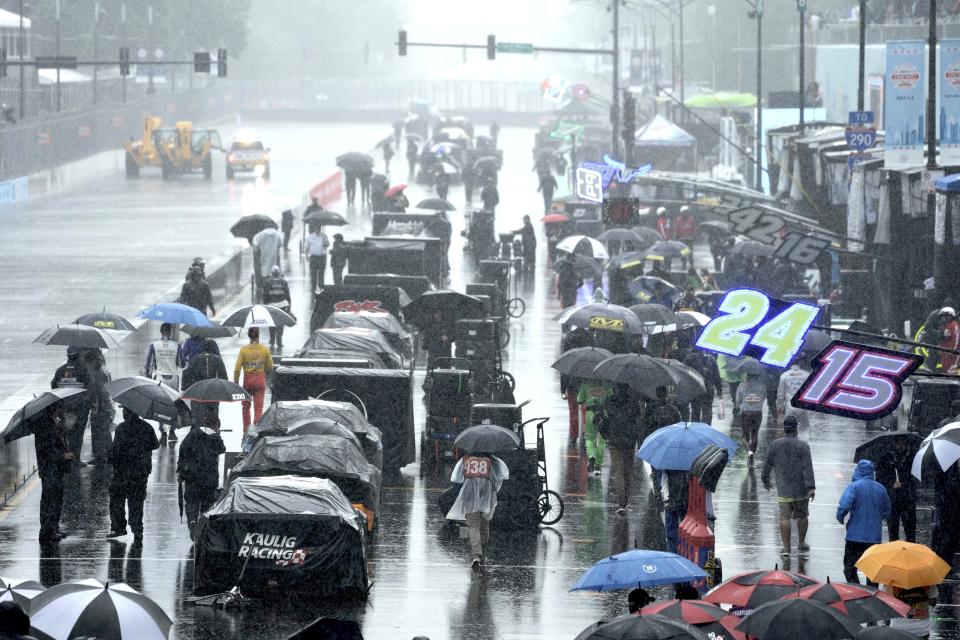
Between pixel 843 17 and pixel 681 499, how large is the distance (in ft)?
226

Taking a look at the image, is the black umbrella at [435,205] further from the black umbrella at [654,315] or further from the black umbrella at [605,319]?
the black umbrella at [605,319]

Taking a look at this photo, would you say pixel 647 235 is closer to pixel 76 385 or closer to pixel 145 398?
pixel 76 385

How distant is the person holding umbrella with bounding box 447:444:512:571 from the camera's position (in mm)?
16969

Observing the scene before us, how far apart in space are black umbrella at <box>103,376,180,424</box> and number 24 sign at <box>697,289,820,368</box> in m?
5.69

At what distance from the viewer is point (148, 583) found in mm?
16156

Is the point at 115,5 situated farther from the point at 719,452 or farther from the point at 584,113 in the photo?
the point at 719,452

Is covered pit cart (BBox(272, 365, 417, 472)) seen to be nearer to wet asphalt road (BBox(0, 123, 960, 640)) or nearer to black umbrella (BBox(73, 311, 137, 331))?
wet asphalt road (BBox(0, 123, 960, 640))

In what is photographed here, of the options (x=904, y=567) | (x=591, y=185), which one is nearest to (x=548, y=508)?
(x=904, y=567)

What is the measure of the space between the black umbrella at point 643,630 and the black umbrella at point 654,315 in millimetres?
16351

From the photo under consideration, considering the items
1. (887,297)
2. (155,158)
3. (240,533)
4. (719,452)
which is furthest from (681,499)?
(155,158)

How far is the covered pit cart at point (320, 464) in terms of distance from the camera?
1720cm

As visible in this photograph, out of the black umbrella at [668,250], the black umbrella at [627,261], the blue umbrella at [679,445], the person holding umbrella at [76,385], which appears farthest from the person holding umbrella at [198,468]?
the black umbrella at [668,250]

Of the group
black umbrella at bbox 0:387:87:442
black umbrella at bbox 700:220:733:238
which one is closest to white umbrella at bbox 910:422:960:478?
black umbrella at bbox 0:387:87:442

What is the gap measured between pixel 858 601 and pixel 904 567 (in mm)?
1276
